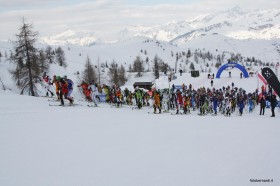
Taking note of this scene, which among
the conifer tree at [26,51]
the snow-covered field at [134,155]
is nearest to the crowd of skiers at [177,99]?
the snow-covered field at [134,155]

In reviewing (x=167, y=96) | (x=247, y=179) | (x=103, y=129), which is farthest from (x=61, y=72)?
(x=247, y=179)

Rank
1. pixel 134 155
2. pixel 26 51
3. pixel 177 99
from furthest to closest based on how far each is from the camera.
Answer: pixel 26 51 < pixel 177 99 < pixel 134 155

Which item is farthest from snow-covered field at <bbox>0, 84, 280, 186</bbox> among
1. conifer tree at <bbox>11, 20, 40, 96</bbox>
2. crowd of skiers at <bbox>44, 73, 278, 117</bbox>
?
conifer tree at <bbox>11, 20, 40, 96</bbox>

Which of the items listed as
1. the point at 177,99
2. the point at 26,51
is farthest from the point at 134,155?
the point at 26,51

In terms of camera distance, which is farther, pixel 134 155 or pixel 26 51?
pixel 26 51

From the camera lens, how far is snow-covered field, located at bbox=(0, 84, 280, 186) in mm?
5798

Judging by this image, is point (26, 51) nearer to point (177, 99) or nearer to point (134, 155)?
point (177, 99)

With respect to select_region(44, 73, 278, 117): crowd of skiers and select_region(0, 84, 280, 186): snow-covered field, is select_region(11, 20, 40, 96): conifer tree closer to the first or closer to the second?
select_region(44, 73, 278, 117): crowd of skiers

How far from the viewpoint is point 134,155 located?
7.06m

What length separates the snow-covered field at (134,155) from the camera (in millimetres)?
5798

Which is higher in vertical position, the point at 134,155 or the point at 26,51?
the point at 26,51

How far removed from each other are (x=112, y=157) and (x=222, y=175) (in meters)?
2.51

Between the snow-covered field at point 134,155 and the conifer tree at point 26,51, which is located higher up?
the conifer tree at point 26,51

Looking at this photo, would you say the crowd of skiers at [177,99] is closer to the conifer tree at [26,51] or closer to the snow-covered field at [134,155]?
the snow-covered field at [134,155]
